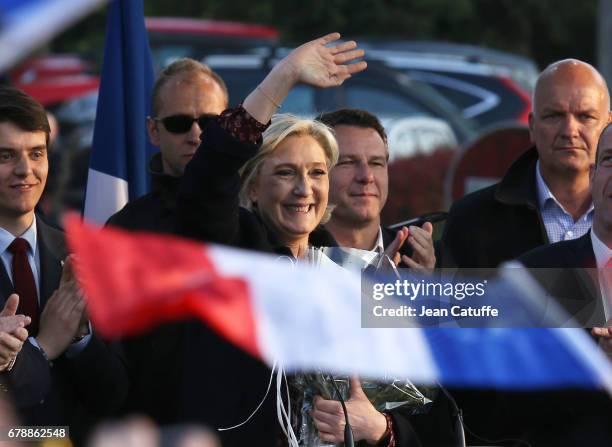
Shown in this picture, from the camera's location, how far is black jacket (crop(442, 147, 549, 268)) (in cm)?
541

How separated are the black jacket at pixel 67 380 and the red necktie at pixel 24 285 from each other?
0.09ft

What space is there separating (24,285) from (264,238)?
783mm

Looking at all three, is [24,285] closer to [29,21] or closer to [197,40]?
[29,21]

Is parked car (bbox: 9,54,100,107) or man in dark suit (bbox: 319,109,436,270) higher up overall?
parked car (bbox: 9,54,100,107)

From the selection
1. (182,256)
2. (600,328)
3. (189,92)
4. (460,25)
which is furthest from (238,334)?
(460,25)

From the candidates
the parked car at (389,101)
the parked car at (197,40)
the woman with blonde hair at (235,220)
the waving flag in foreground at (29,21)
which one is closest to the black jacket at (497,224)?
the woman with blonde hair at (235,220)

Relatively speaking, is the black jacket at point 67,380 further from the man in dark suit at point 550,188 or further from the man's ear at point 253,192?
the man in dark suit at point 550,188

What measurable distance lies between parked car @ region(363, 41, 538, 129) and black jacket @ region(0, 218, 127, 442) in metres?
7.38

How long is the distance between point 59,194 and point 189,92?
17.3 feet

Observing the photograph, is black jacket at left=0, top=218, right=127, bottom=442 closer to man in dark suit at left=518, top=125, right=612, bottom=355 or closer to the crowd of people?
the crowd of people

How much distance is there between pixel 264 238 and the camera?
4504 mm

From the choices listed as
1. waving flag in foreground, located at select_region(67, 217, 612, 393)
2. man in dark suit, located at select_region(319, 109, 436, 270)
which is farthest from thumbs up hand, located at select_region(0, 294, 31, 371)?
man in dark suit, located at select_region(319, 109, 436, 270)
